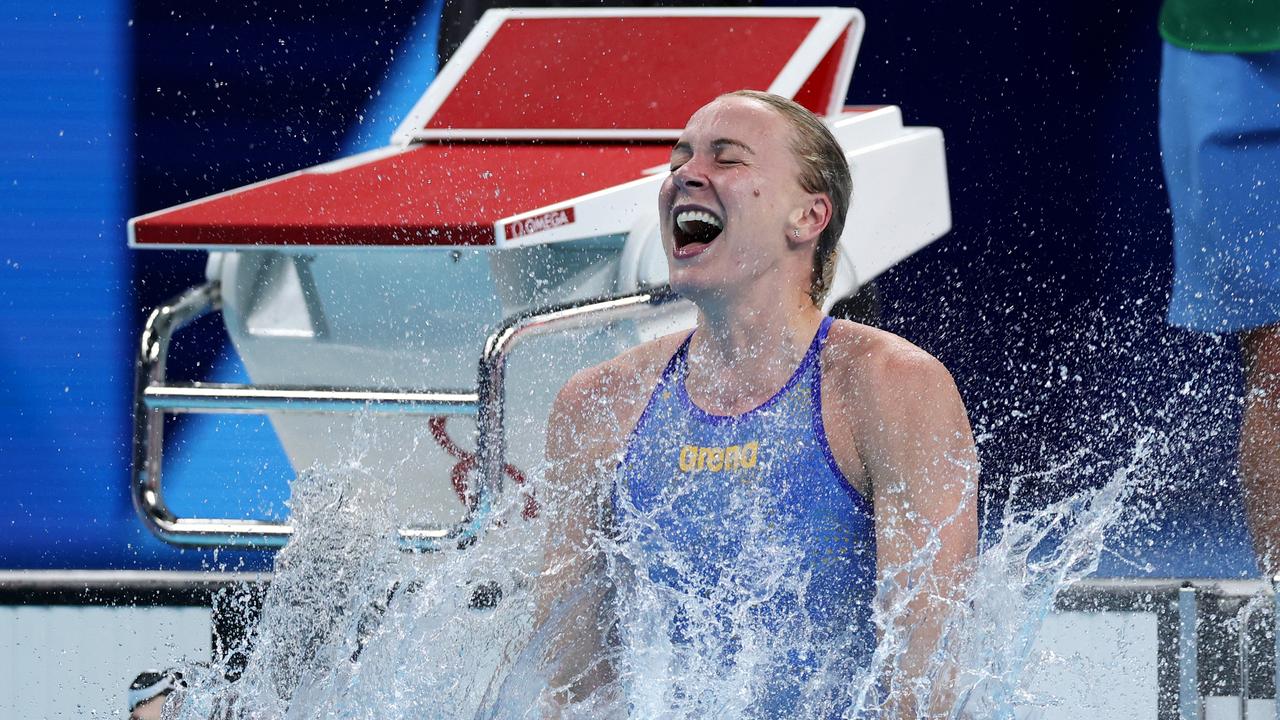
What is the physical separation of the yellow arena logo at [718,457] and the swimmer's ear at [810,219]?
0.69 ft

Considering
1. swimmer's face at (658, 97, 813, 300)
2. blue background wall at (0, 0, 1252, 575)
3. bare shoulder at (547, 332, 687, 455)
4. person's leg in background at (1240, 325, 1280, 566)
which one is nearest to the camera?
swimmer's face at (658, 97, 813, 300)

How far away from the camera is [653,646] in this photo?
146 cm

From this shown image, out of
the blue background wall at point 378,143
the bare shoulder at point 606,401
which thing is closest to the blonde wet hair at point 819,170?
the bare shoulder at point 606,401

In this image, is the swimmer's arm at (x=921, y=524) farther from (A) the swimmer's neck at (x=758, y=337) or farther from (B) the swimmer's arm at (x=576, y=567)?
(B) the swimmer's arm at (x=576, y=567)

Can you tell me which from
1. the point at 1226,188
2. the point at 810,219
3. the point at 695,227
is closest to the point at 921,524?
the point at 810,219

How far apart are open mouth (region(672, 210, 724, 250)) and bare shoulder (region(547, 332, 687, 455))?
11cm

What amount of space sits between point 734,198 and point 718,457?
25cm

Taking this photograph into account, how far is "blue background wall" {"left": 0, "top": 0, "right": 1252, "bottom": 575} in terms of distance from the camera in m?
2.69

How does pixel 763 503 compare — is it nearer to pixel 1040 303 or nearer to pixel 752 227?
pixel 752 227

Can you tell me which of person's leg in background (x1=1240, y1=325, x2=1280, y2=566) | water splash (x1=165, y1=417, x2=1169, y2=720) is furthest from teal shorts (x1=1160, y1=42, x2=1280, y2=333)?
water splash (x1=165, y1=417, x2=1169, y2=720)

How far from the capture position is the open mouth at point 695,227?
1.47 metres

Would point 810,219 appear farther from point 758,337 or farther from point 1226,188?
point 1226,188

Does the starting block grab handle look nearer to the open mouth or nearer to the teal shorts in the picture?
the open mouth

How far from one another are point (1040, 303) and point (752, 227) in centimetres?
147
